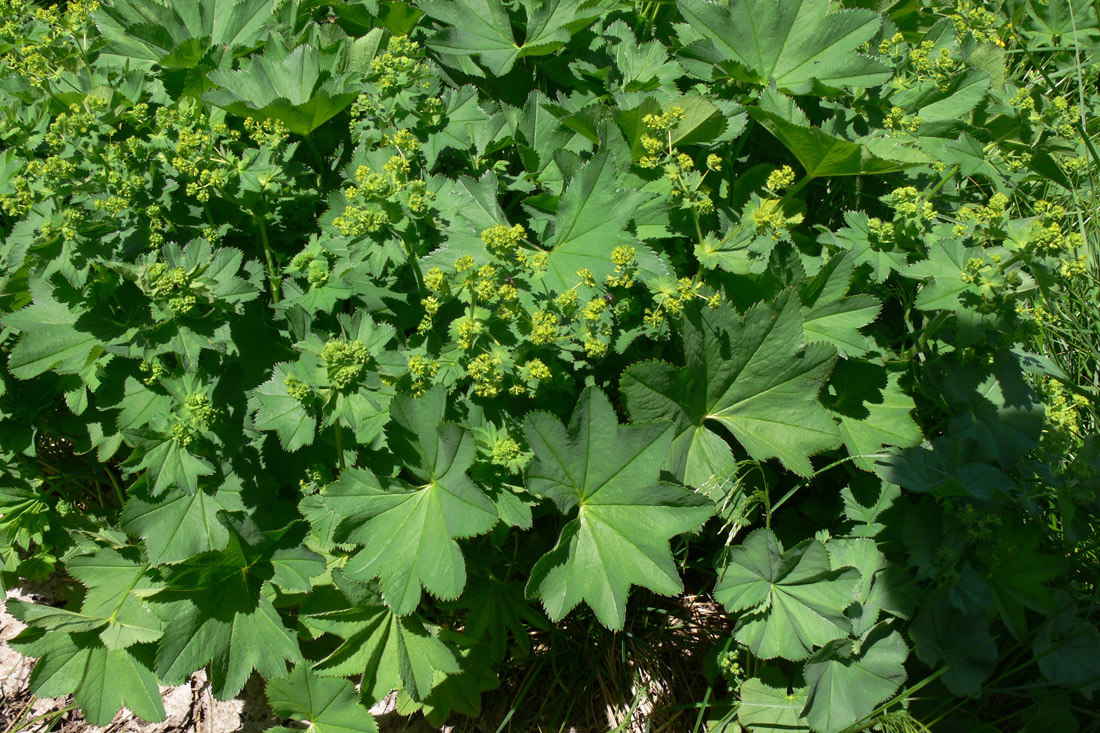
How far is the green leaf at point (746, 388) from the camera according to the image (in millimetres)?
2623

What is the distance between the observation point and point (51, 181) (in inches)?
101

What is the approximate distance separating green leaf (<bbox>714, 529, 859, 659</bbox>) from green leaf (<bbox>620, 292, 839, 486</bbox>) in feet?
1.02

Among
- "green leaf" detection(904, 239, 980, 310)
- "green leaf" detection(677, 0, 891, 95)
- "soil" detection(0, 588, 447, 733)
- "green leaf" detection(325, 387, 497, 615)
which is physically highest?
"green leaf" detection(677, 0, 891, 95)

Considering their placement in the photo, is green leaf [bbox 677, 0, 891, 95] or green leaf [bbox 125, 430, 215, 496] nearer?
green leaf [bbox 125, 430, 215, 496]

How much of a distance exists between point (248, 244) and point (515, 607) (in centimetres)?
186

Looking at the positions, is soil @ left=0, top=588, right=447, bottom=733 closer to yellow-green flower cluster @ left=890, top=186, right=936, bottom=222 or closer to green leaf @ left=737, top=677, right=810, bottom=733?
green leaf @ left=737, top=677, right=810, bottom=733

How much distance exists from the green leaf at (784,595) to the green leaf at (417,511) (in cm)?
98

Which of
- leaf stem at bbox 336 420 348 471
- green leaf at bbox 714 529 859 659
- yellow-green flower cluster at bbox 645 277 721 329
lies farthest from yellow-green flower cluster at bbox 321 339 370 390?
green leaf at bbox 714 529 859 659

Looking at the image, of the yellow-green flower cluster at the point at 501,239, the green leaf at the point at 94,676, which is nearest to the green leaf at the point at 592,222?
the yellow-green flower cluster at the point at 501,239

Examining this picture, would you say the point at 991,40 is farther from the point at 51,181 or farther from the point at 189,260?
the point at 51,181

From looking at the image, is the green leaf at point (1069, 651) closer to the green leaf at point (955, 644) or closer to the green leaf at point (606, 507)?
the green leaf at point (955, 644)

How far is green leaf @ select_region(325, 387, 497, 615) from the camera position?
2316 mm

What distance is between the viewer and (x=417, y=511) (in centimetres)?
247

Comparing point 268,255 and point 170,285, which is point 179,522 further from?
point 268,255
